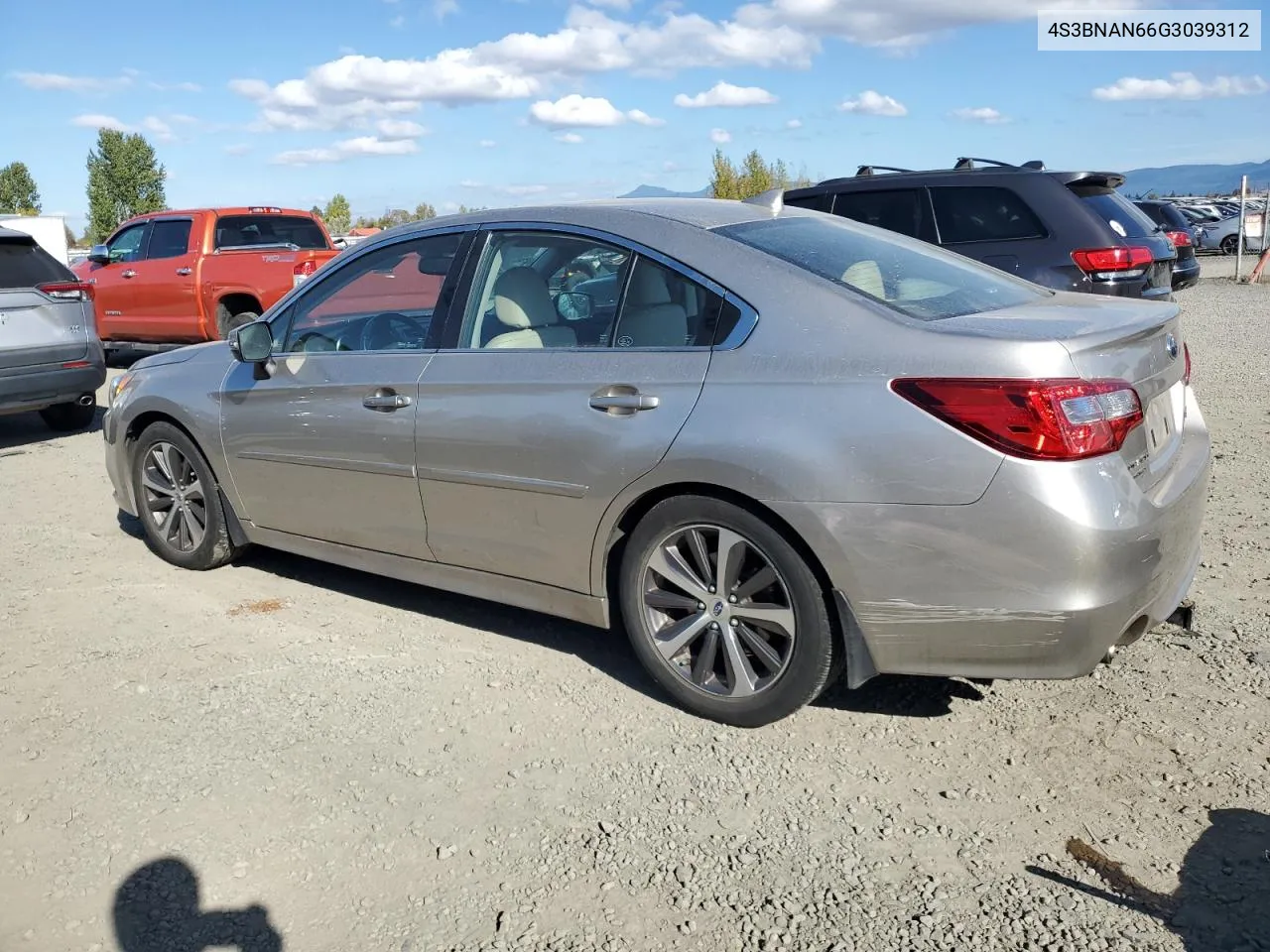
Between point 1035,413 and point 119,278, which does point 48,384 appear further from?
point 1035,413

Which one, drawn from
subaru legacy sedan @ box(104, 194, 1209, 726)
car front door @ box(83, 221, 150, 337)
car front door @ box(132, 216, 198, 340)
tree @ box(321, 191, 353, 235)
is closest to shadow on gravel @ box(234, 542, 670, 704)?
subaru legacy sedan @ box(104, 194, 1209, 726)

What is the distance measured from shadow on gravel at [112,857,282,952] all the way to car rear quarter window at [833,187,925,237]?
7.11 m

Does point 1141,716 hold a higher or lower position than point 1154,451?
lower

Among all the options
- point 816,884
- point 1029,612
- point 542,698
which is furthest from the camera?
point 542,698

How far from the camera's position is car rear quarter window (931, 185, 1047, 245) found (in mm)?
8258

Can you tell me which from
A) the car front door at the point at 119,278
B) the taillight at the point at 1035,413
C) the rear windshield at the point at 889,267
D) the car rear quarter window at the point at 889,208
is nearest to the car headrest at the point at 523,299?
the rear windshield at the point at 889,267

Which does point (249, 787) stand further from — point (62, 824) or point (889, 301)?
point (889, 301)

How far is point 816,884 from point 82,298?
27.4ft

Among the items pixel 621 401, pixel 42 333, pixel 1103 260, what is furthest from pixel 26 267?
pixel 1103 260

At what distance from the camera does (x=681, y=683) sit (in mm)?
3820

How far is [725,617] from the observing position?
3678 millimetres

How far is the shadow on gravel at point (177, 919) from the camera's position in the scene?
2748 millimetres

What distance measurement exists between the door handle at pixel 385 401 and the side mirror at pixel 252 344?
2.24ft

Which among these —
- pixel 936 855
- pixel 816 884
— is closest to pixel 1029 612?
pixel 936 855
